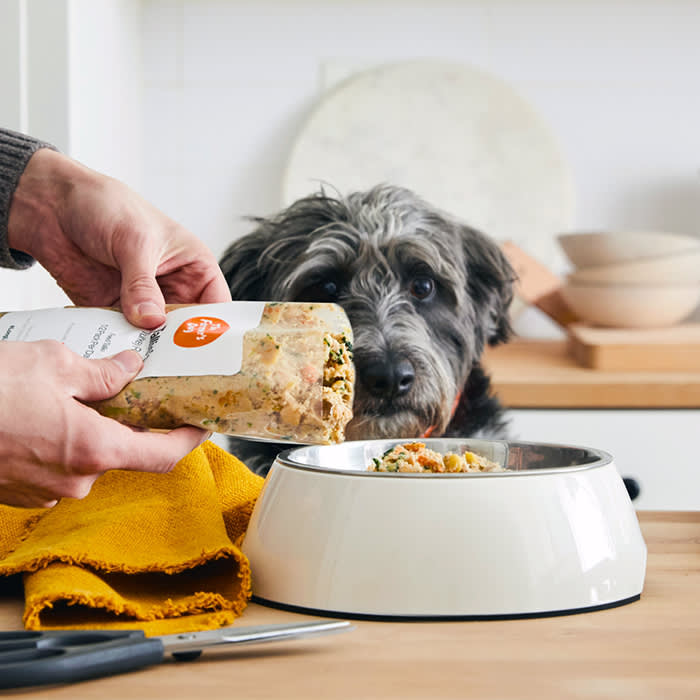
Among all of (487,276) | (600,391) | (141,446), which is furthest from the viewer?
(600,391)

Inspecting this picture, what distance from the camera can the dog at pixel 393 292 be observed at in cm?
137

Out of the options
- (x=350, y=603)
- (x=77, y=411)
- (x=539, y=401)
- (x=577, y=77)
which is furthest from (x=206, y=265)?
(x=577, y=77)

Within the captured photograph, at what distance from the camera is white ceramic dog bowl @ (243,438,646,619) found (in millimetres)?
571

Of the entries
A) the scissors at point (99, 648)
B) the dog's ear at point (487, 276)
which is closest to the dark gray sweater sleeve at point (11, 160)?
the scissors at point (99, 648)

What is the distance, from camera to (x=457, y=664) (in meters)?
0.50

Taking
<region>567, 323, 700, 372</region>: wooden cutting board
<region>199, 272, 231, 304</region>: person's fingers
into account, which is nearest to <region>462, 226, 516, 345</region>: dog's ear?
<region>567, 323, 700, 372</region>: wooden cutting board

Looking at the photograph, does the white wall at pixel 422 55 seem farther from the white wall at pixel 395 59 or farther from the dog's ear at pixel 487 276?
the dog's ear at pixel 487 276

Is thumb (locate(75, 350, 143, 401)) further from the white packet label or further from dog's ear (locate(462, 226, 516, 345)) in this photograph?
dog's ear (locate(462, 226, 516, 345))

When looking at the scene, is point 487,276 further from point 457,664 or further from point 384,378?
point 457,664

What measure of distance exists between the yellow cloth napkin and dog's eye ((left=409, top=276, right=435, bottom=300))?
0.75 metres

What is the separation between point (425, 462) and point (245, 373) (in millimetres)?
166

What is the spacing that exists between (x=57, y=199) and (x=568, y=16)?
7.58 ft

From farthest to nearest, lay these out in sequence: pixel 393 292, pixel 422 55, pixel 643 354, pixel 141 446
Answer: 1. pixel 422 55
2. pixel 643 354
3. pixel 393 292
4. pixel 141 446

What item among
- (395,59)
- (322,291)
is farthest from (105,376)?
(395,59)
